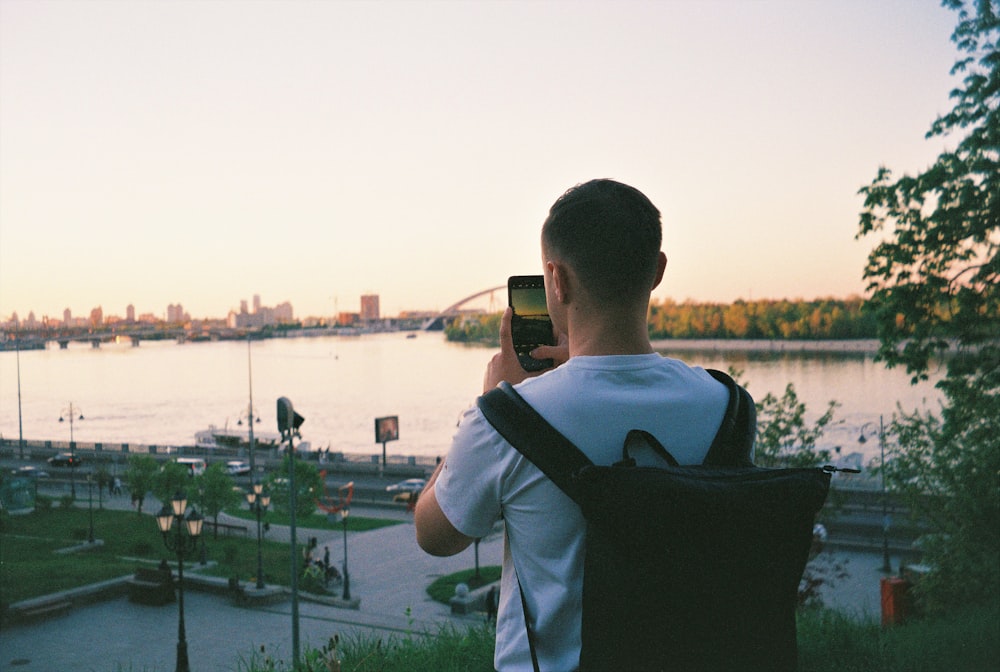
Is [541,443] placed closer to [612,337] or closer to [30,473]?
[612,337]

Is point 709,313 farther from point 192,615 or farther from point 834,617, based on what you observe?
point 834,617

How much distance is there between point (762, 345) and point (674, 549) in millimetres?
102196

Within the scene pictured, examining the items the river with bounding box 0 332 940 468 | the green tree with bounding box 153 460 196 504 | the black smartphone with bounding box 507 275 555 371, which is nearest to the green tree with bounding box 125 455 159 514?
the green tree with bounding box 153 460 196 504

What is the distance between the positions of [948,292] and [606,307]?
31.1ft

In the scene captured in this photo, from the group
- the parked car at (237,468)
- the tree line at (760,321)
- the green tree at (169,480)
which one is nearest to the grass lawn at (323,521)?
the green tree at (169,480)

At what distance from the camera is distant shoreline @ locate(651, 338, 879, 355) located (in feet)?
306

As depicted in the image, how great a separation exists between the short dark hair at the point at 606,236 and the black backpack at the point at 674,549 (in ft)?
0.93

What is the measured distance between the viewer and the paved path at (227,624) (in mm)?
15156

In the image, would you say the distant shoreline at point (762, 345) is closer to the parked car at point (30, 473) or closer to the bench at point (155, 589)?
the parked car at point (30, 473)

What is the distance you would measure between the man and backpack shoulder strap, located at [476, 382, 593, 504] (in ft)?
0.08

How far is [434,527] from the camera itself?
153cm

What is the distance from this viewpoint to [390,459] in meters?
49.7

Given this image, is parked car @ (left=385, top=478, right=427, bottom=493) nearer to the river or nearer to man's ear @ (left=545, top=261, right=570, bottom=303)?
the river

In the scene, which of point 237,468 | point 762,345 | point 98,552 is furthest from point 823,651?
point 762,345
